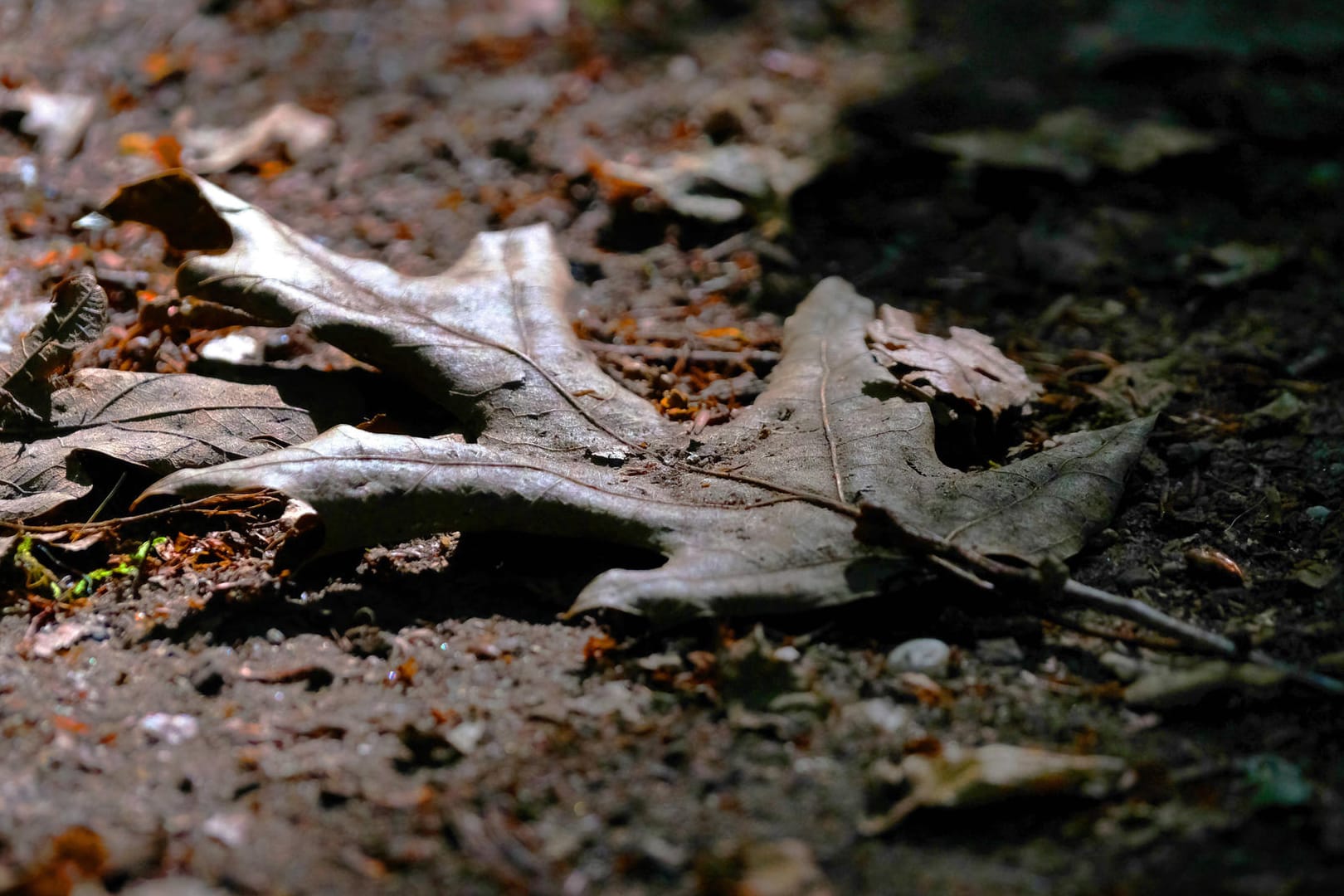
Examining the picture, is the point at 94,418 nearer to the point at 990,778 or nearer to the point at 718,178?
the point at 990,778

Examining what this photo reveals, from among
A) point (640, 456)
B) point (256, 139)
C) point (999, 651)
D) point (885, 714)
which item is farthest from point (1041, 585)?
point (256, 139)

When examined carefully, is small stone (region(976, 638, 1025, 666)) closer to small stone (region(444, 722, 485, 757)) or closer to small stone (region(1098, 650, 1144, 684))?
small stone (region(1098, 650, 1144, 684))

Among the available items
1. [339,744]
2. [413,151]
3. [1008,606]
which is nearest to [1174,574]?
[1008,606]

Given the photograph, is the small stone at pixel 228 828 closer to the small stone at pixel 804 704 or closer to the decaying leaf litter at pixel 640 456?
the decaying leaf litter at pixel 640 456

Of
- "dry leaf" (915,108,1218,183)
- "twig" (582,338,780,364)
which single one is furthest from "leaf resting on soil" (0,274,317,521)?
"dry leaf" (915,108,1218,183)

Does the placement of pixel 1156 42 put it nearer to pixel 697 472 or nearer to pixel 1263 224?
pixel 1263 224

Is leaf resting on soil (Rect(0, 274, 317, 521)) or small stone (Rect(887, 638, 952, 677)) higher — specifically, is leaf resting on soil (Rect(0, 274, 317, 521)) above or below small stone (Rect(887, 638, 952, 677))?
above

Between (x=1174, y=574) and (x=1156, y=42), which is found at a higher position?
(x=1156, y=42)
